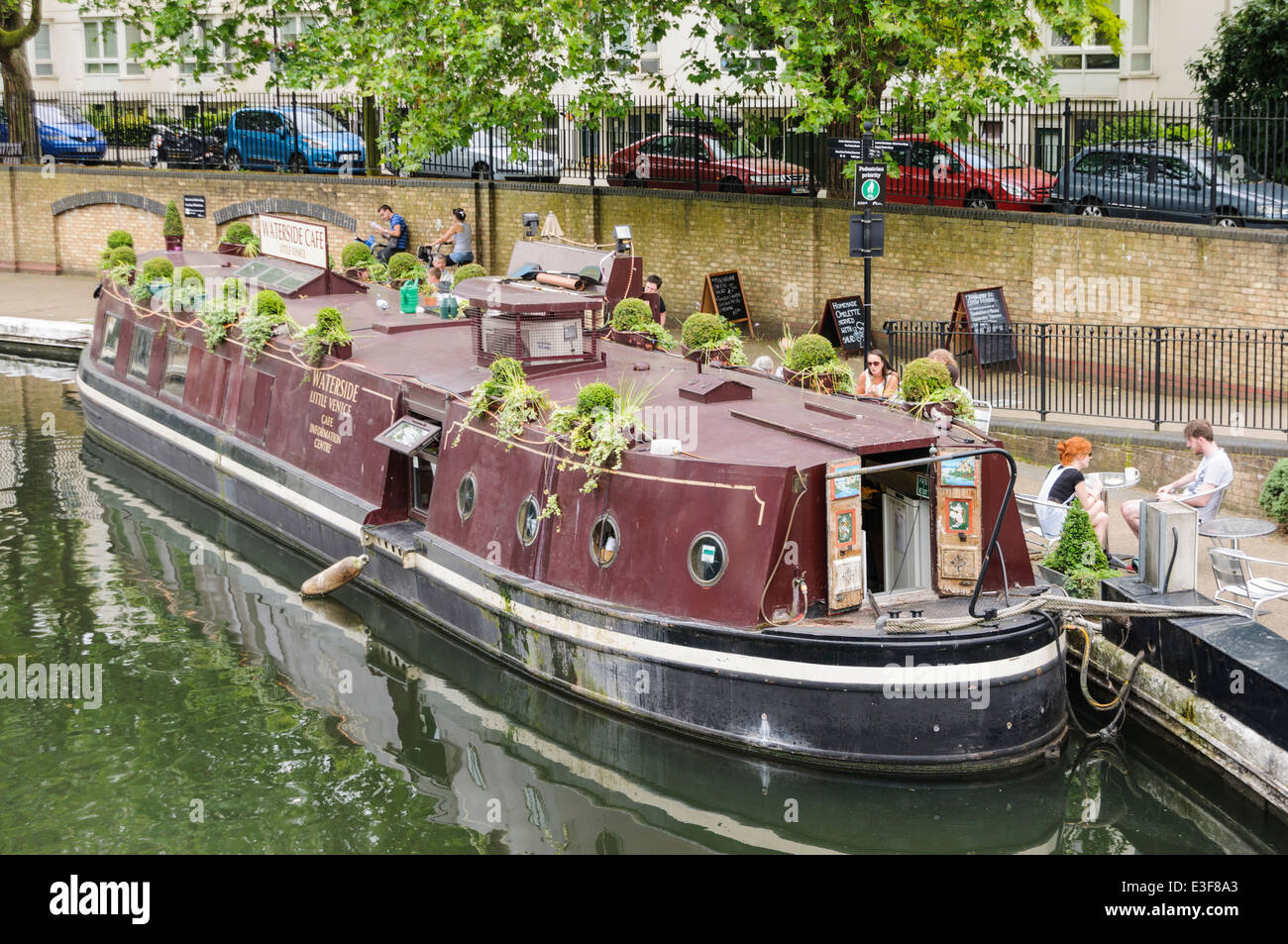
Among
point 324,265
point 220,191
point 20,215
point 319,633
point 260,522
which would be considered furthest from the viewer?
point 20,215

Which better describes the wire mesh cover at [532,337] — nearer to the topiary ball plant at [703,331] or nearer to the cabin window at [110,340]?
the topiary ball plant at [703,331]

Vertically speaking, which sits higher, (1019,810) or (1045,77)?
(1045,77)

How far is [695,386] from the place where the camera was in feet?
41.5

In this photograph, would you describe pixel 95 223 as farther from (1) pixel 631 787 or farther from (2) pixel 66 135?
(1) pixel 631 787

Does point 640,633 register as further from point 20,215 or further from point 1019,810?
point 20,215

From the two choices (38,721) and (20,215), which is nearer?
(38,721)

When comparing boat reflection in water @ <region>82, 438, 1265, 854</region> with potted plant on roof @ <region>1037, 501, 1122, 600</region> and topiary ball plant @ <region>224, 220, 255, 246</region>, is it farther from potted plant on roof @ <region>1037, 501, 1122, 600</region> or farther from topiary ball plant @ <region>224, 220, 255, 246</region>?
topiary ball plant @ <region>224, 220, 255, 246</region>

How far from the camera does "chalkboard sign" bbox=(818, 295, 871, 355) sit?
19.9 m

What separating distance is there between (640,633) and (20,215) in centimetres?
2770

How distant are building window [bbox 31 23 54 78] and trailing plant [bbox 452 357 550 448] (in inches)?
1582

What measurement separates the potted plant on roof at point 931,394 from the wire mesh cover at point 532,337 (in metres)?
3.33

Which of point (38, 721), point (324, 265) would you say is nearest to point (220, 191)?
point (324, 265)

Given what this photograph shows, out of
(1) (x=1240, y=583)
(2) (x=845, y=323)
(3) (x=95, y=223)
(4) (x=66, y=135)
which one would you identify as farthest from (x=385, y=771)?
(4) (x=66, y=135)

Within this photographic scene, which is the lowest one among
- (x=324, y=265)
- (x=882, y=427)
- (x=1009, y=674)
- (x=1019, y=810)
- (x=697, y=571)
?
(x=1019, y=810)
